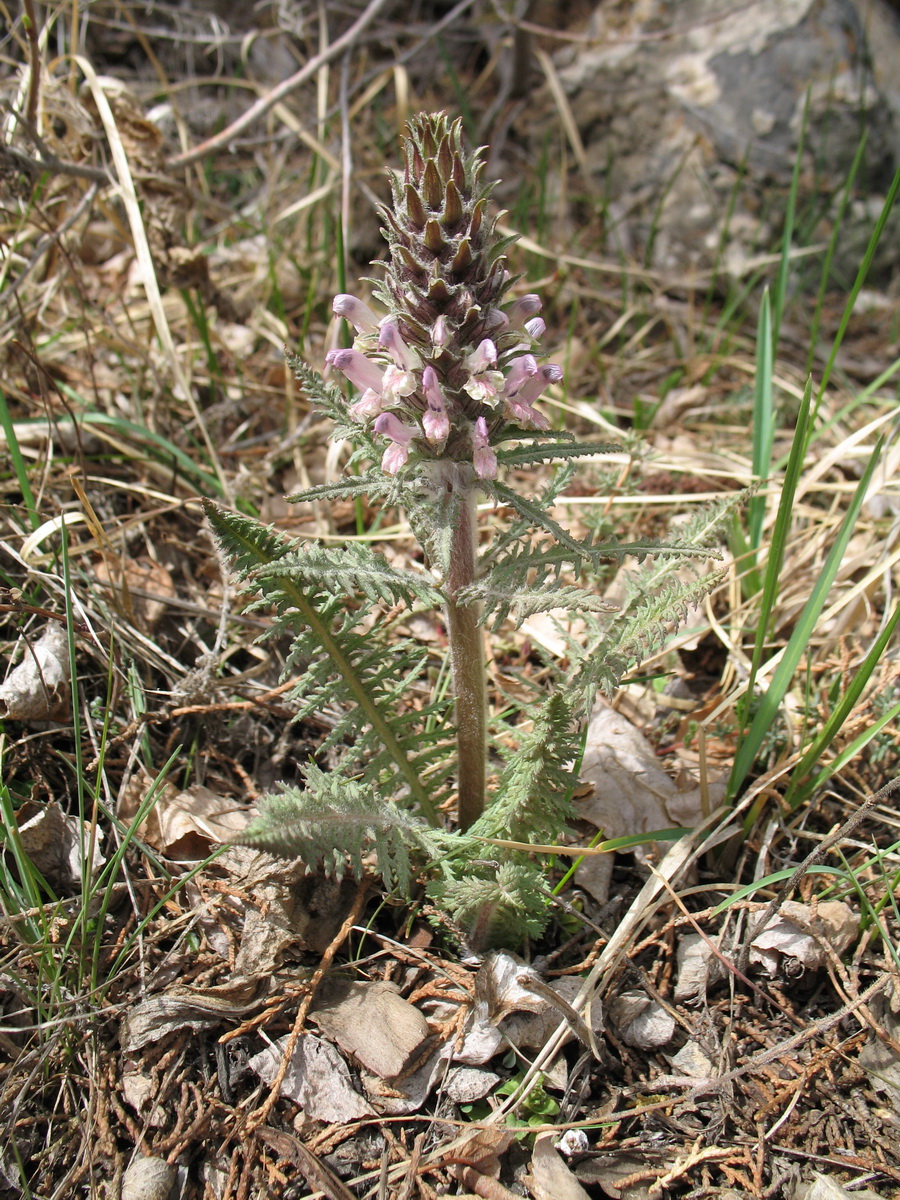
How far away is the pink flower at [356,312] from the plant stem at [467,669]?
489 mm

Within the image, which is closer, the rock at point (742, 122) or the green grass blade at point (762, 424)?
the green grass blade at point (762, 424)

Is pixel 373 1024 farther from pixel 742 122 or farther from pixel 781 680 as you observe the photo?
pixel 742 122

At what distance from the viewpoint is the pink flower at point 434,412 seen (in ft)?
5.73

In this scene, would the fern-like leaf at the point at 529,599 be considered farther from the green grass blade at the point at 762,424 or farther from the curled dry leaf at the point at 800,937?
the green grass blade at the point at 762,424

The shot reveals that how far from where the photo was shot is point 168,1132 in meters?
1.92

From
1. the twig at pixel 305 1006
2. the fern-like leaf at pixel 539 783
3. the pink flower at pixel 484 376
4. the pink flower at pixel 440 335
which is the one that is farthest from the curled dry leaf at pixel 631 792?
the pink flower at pixel 440 335

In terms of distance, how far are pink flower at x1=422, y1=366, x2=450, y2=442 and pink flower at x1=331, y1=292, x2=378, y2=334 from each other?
0.30m

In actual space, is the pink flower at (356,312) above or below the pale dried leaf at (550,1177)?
above

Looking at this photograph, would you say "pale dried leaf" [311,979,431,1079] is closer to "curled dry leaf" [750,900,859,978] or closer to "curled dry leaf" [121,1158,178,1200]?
"curled dry leaf" [121,1158,178,1200]

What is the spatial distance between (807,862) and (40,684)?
7.36 ft

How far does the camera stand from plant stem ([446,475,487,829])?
2014mm

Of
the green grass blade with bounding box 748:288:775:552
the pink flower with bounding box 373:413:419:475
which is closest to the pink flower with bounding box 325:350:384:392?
the pink flower with bounding box 373:413:419:475

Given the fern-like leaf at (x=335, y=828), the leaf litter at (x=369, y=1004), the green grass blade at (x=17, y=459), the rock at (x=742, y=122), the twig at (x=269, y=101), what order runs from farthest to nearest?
1. the rock at (x=742, y=122)
2. the twig at (x=269, y=101)
3. the green grass blade at (x=17, y=459)
4. the leaf litter at (x=369, y=1004)
5. the fern-like leaf at (x=335, y=828)

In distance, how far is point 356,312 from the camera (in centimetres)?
195
